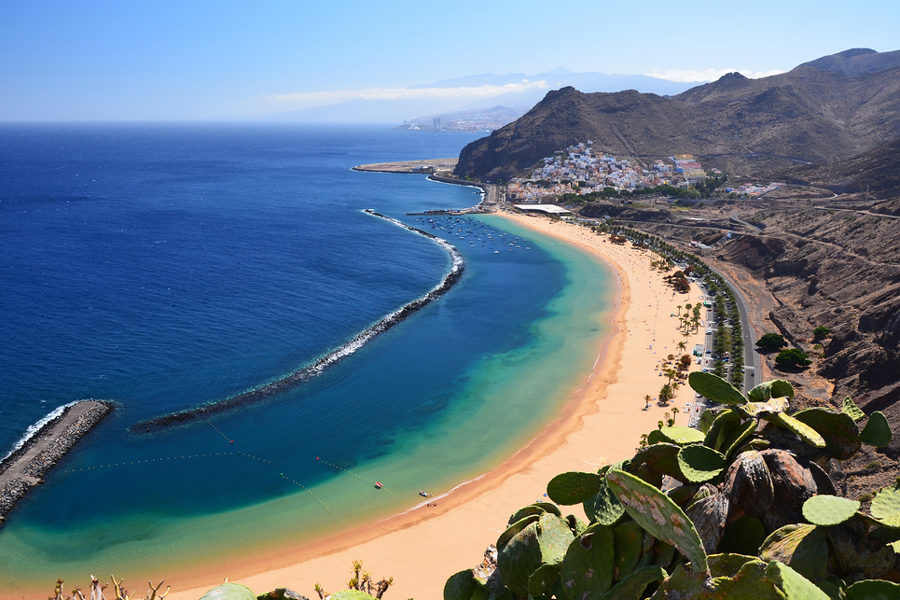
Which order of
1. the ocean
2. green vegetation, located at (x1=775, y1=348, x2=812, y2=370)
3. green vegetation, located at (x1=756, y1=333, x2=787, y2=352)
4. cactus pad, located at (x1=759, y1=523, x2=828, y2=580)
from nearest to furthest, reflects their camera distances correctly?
cactus pad, located at (x1=759, y1=523, x2=828, y2=580)
the ocean
green vegetation, located at (x1=775, y1=348, x2=812, y2=370)
green vegetation, located at (x1=756, y1=333, x2=787, y2=352)

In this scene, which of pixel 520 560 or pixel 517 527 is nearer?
pixel 520 560

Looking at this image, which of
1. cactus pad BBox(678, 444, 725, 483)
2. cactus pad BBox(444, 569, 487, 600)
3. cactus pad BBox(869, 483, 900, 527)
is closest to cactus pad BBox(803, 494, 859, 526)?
cactus pad BBox(869, 483, 900, 527)

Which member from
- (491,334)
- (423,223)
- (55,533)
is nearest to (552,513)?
(55,533)

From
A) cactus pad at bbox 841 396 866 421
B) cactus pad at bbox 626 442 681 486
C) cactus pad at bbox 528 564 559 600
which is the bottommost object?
cactus pad at bbox 528 564 559 600

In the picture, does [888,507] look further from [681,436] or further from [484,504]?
[484,504]

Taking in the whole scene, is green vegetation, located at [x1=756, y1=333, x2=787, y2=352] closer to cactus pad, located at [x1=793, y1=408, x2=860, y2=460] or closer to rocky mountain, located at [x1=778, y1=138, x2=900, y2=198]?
cactus pad, located at [x1=793, y1=408, x2=860, y2=460]

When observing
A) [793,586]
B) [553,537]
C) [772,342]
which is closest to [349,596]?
[553,537]
